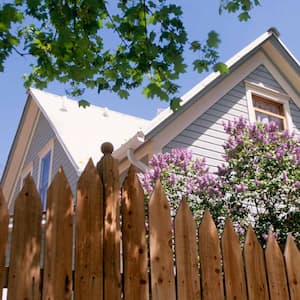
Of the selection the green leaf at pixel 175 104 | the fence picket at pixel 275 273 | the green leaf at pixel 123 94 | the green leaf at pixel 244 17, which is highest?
the green leaf at pixel 244 17

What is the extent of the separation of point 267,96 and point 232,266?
759 centimetres

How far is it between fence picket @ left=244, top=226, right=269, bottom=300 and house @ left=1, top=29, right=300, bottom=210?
4.57m

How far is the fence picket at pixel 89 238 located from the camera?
209cm

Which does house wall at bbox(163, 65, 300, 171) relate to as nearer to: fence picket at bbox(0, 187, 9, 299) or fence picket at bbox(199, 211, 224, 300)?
fence picket at bbox(199, 211, 224, 300)

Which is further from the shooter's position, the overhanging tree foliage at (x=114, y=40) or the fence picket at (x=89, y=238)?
the overhanging tree foliage at (x=114, y=40)

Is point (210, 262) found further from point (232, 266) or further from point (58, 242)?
point (58, 242)

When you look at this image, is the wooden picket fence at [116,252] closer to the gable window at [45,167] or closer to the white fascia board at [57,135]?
the white fascia board at [57,135]

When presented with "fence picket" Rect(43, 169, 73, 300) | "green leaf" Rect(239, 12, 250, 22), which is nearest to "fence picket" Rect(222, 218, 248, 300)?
"fence picket" Rect(43, 169, 73, 300)

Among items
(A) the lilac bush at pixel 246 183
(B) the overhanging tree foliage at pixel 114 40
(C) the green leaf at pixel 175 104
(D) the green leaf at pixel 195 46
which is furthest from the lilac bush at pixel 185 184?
(D) the green leaf at pixel 195 46

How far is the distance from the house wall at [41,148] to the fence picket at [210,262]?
696cm

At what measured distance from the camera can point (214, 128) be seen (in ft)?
27.4

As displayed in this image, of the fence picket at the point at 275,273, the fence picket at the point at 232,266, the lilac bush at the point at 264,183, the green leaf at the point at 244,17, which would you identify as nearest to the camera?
the fence picket at the point at 232,266

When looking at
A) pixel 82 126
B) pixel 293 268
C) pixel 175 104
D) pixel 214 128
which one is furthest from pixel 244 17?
pixel 82 126

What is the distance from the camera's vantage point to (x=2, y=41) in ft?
9.71
